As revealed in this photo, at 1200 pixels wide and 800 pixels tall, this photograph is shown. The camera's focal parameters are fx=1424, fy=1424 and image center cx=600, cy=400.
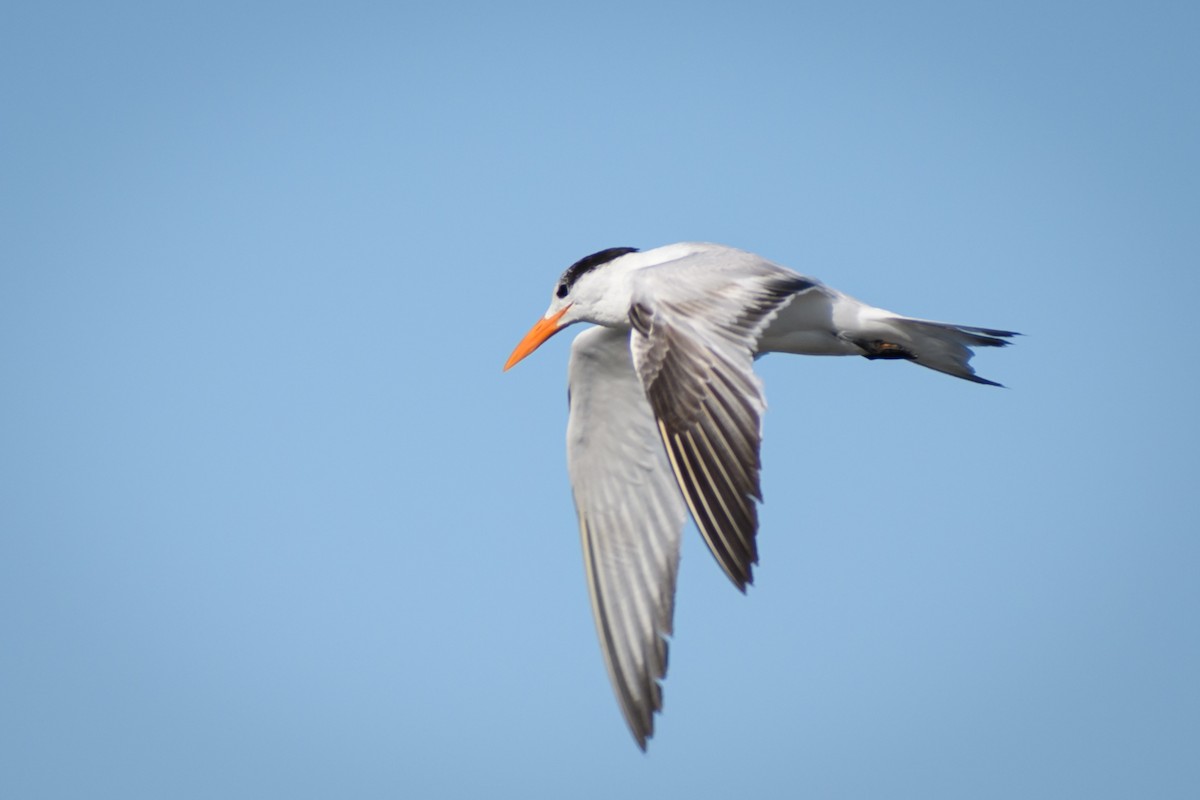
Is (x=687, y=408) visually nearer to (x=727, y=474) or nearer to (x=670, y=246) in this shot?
(x=727, y=474)

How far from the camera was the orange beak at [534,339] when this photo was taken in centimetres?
1106

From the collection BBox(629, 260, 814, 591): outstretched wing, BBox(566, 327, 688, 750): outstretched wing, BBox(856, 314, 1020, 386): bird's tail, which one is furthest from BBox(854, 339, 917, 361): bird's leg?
BBox(566, 327, 688, 750): outstretched wing

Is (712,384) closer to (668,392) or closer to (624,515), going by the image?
(668,392)

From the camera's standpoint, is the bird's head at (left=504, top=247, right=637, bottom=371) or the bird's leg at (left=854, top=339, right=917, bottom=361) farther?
the bird's head at (left=504, top=247, right=637, bottom=371)

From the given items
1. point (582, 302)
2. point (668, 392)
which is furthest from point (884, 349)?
point (668, 392)

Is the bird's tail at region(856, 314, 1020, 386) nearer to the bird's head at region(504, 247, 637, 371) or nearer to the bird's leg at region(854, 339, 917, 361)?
the bird's leg at region(854, 339, 917, 361)

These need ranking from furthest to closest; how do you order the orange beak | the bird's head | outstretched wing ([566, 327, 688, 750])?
the orange beak < the bird's head < outstretched wing ([566, 327, 688, 750])

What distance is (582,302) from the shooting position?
10.7 metres

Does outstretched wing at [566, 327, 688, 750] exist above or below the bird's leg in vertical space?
below

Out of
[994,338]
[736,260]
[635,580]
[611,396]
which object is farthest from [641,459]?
[994,338]

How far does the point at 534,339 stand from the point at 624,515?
5.13 feet

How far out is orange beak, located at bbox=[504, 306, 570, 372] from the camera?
11.1 meters

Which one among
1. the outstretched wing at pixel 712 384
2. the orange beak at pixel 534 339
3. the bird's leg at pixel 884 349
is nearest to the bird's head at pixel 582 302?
the orange beak at pixel 534 339

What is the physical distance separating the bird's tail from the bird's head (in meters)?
1.83
